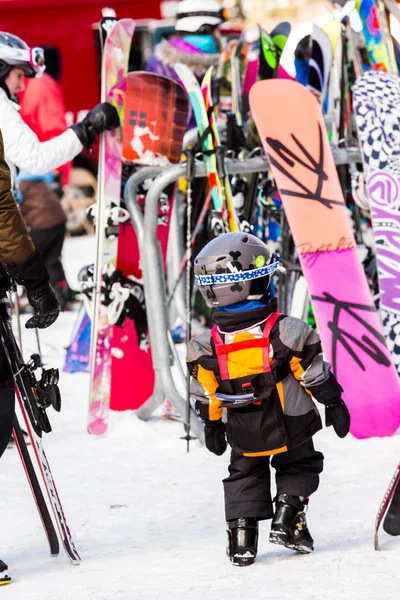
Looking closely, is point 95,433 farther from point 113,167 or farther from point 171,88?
point 171,88

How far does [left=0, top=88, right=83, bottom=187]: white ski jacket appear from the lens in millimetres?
4867

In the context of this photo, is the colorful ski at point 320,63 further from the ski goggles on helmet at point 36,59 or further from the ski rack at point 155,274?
the ski goggles on helmet at point 36,59

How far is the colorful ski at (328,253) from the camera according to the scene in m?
4.94

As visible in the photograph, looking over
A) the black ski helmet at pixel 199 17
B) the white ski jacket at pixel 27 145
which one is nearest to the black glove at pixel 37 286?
the white ski jacket at pixel 27 145

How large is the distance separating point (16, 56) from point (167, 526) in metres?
2.17

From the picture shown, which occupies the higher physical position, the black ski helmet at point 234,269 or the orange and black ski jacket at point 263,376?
the black ski helmet at point 234,269

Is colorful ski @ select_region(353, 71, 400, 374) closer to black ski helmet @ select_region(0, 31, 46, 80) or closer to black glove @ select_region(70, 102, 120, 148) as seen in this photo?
black glove @ select_region(70, 102, 120, 148)

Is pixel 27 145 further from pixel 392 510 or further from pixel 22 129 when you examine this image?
pixel 392 510

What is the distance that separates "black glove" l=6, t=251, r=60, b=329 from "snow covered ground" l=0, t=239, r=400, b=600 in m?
0.77

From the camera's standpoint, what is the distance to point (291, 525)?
3432 millimetres

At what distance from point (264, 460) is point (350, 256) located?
1871 millimetres

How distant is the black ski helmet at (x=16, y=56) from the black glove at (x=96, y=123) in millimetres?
352

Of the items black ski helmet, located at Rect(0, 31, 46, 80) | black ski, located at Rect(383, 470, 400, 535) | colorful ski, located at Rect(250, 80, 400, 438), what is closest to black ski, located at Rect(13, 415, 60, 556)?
black ski, located at Rect(383, 470, 400, 535)

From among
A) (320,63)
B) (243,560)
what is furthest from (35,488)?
(320,63)
